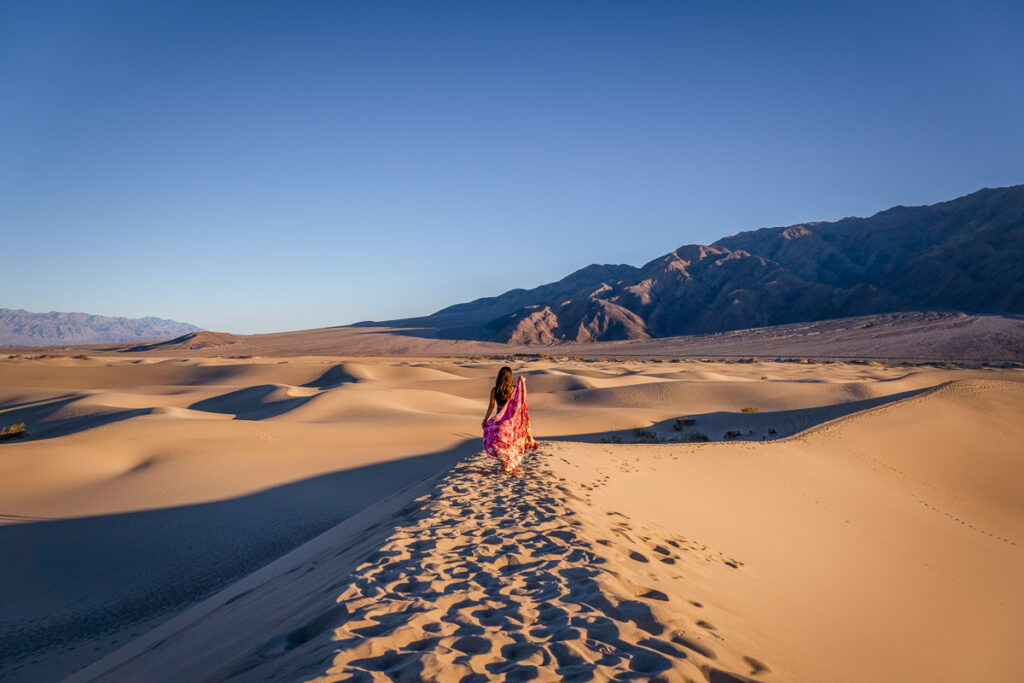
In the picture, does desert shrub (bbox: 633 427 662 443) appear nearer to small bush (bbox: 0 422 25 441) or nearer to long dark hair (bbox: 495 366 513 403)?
long dark hair (bbox: 495 366 513 403)

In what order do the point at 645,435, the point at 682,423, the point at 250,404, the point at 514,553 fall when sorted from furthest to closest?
1. the point at 250,404
2. the point at 682,423
3. the point at 645,435
4. the point at 514,553

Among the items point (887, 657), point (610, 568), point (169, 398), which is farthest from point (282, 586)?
point (169, 398)

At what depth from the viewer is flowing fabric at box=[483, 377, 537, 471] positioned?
7344 mm

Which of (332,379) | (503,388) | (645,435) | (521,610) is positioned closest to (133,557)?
(503,388)

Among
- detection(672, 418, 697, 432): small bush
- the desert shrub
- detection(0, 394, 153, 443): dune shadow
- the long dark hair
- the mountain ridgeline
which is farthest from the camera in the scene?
the mountain ridgeline

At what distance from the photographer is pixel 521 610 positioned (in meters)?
3.35

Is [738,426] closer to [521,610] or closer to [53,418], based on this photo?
[521,610]

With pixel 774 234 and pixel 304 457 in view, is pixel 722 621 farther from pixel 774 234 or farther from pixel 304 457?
pixel 774 234

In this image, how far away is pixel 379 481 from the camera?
1117 cm

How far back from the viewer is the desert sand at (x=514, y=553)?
3.16 m

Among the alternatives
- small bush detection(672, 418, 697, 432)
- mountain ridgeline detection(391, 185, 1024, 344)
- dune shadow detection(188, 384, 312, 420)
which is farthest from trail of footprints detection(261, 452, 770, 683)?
mountain ridgeline detection(391, 185, 1024, 344)

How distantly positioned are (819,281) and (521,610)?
10768 centimetres

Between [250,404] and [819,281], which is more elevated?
[819,281]

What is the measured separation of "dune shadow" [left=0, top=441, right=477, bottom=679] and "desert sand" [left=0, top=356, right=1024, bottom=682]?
4 centimetres
